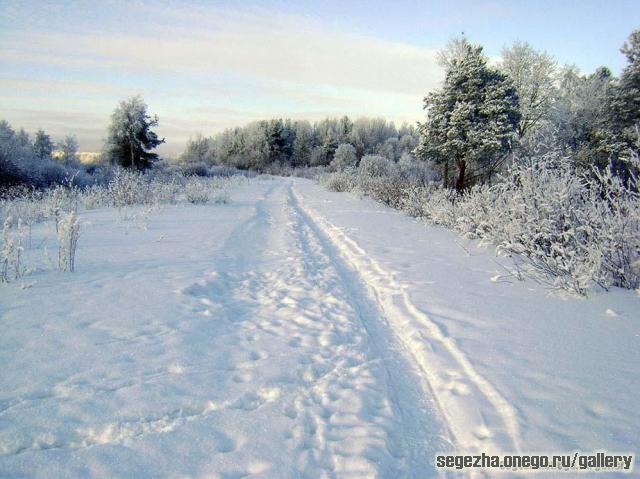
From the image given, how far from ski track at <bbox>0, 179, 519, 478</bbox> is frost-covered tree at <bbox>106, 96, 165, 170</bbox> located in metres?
33.9

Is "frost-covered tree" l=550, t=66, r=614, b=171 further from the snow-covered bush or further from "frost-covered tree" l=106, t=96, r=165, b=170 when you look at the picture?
"frost-covered tree" l=106, t=96, r=165, b=170

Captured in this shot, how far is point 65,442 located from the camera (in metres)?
2.42

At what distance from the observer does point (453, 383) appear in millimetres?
3328

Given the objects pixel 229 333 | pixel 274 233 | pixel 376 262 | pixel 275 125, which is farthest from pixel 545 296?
pixel 275 125

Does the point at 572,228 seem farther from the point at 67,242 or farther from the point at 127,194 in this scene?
the point at 127,194

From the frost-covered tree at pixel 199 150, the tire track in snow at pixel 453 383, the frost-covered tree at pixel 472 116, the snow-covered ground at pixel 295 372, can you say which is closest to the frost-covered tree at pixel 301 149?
the frost-covered tree at pixel 199 150

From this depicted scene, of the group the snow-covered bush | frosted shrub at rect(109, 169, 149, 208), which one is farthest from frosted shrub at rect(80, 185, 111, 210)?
the snow-covered bush

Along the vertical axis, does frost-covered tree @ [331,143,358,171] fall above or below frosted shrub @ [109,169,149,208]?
above

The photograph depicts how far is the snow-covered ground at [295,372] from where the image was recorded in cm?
246

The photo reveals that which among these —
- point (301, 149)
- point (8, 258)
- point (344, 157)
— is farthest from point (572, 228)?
point (301, 149)

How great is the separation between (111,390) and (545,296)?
551 centimetres

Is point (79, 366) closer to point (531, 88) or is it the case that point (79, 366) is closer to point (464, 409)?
point (464, 409)

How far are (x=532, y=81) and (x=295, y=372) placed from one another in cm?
2827

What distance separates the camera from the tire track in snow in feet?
8.84
